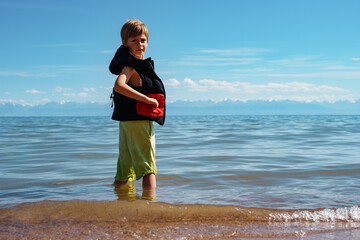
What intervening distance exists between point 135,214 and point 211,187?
149 centimetres

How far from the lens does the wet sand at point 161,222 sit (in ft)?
8.93

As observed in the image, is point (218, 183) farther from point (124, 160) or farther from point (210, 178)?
point (124, 160)

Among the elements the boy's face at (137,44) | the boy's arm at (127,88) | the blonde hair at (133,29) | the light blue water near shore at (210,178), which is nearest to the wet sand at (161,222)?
the light blue water near shore at (210,178)

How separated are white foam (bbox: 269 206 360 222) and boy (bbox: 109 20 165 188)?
1.37m

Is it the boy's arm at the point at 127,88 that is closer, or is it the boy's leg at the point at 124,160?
the boy's arm at the point at 127,88

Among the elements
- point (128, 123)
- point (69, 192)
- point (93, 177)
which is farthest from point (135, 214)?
point (93, 177)

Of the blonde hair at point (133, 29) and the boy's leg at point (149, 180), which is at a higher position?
the blonde hair at point (133, 29)

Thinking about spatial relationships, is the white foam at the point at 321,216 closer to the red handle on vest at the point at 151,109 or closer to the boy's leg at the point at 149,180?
the boy's leg at the point at 149,180

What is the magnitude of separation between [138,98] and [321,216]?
201cm

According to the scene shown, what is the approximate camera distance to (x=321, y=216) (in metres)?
3.16

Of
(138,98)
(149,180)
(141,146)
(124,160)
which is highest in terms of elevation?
(138,98)

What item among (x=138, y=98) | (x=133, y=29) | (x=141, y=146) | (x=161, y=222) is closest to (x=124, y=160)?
(x=141, y=146)

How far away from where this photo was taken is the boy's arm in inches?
133

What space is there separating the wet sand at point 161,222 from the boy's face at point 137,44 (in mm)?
1519
